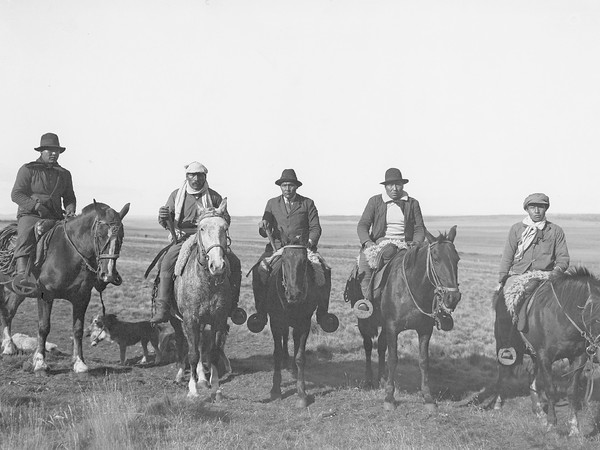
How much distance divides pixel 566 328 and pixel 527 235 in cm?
204

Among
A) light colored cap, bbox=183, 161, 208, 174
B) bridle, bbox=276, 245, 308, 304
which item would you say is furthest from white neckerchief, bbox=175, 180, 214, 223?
bridle, bbox=276, 245, 308, 304

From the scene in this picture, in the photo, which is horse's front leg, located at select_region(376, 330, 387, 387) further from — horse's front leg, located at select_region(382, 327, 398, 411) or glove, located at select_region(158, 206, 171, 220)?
glove, located at select_region(158, 206, 171, 220)

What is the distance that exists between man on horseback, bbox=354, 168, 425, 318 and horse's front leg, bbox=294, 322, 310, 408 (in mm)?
1165

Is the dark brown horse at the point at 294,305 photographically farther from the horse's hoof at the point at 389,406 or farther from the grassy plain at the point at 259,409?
the horse's hoof at the point at 389,406

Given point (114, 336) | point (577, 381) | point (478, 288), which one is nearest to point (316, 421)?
point (577, 381)

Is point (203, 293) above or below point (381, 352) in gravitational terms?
above

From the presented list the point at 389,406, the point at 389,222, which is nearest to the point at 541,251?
the point at 389,222

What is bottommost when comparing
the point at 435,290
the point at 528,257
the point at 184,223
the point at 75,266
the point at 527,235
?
the point at 435,290

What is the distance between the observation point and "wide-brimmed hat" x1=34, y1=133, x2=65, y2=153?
1061 centimetres

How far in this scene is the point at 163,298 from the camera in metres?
9.75

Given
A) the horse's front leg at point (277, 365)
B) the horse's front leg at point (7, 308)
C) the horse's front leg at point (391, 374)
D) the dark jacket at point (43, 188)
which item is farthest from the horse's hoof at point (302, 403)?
the horse's front leg at point (7, 308)

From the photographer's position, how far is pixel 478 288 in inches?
1148

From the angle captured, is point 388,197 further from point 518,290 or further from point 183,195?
point 183,195

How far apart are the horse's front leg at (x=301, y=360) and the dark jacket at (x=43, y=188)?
16.0ft
